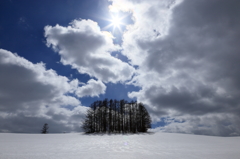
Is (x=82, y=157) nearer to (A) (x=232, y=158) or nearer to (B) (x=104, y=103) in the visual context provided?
(A) (x=232, y=158)

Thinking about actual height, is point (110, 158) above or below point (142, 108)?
below

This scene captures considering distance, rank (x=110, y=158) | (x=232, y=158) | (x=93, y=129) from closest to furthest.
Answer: (x=110, y=158)
(x=232, y=158)
(x=93, y=129)

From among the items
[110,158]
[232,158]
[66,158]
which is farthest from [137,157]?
[232,158]

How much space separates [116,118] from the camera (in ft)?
159

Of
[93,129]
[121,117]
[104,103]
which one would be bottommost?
[93,129]

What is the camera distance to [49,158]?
10172mm

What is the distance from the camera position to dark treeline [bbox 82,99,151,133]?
47688 millimetres

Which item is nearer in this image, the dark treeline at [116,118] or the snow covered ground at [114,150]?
the snow covered ground at [114,150]

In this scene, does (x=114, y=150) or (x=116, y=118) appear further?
(x=116, y=118)

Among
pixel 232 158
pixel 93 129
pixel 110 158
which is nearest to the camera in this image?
pixel 110 158

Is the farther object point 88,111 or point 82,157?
point 88,111

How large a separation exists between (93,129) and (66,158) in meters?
39.3

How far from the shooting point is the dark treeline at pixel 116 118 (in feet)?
156

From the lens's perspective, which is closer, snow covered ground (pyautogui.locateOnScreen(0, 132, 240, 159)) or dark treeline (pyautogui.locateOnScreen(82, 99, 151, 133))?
snow covered ground (pyautogui.locateOnScreen(0, 132, 240, 159))
